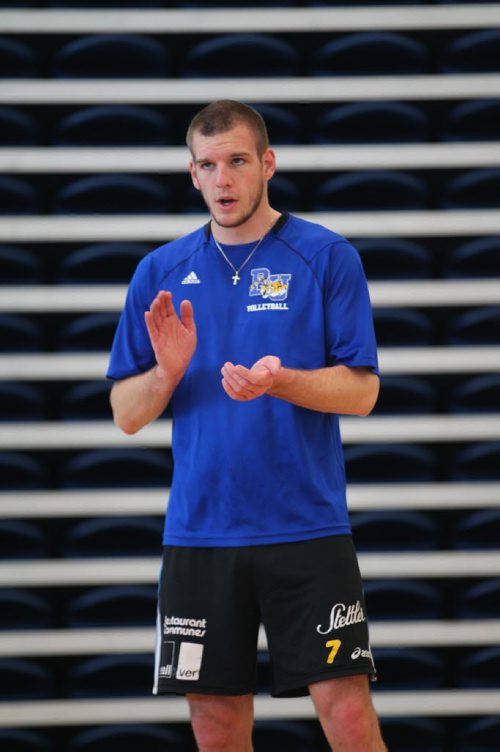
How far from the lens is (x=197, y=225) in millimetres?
3719

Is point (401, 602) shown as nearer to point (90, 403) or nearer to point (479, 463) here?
point (479, 463)

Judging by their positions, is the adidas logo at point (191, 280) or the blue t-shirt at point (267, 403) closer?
the blue t-shirt at point (267, 403)

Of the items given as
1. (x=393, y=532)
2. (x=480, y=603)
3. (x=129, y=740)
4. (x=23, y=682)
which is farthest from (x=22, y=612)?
(x=480, y=603)

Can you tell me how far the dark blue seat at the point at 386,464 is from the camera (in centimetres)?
366

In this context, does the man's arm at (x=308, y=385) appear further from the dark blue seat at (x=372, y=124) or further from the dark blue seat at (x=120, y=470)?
the dark blue seat at (x=372, y=124)

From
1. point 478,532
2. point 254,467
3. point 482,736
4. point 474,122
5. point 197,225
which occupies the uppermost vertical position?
point 474,122

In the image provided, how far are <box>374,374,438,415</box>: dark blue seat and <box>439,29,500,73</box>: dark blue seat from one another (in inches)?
44.3

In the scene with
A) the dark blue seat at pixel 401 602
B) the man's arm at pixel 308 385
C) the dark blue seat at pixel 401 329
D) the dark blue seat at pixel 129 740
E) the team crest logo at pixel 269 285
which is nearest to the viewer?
the man's arm at pixel 308 385

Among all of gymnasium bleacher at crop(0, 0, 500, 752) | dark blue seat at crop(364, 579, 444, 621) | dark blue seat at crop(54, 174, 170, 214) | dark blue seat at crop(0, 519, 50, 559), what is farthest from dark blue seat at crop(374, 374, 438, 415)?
dark blue seat at crop(0, 519, 50, 559)

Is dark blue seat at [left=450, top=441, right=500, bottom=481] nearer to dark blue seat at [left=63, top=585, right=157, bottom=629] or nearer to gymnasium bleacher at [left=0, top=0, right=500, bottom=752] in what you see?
gymnasium bleacher at [left=0, top=0, right=500, bottom=752]

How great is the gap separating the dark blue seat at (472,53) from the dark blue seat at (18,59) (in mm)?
1430

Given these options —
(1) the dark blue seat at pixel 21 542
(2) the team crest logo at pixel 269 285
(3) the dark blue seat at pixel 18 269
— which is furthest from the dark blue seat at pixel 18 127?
(2) the team crest logo at pixel 269 285

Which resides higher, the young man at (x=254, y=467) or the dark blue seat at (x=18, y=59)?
the dark blue seat at (x=18, y=59)

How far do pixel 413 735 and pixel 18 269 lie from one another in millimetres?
2019
